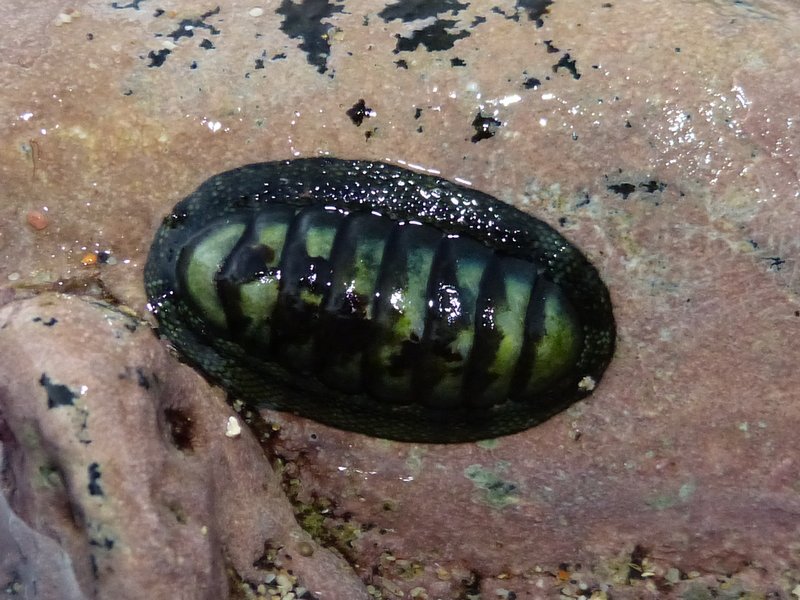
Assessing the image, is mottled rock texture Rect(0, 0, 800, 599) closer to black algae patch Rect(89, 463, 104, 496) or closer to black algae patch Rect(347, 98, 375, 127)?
black algae patch Rect(347, 98, 375, 127)

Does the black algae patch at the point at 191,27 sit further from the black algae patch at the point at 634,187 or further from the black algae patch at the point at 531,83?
the black algae patch at the point at 634,187

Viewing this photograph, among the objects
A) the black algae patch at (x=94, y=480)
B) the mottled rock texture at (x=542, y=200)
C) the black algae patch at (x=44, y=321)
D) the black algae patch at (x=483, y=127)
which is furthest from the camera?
the black algae patch at (x=483, y=127)

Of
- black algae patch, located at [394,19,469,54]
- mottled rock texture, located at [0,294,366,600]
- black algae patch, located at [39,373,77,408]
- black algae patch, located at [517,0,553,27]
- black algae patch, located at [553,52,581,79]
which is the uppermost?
black algae patch, located at [517,0,553,27]

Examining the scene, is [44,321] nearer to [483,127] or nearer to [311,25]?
[311,25]

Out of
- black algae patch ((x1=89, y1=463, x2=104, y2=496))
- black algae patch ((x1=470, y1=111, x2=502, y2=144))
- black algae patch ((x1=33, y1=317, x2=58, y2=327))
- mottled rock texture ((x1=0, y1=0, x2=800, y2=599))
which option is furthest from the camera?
black algae patch ((x1=470, y1=111, x2=502, y2=144))

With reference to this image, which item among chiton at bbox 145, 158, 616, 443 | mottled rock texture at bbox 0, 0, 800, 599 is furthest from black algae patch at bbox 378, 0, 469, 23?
chiton at bbox 145, 158, 616, 443

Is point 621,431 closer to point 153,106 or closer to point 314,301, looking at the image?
point 314,301

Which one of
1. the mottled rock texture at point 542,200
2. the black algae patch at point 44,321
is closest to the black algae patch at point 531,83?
the mottled rock texture at point 542,200
